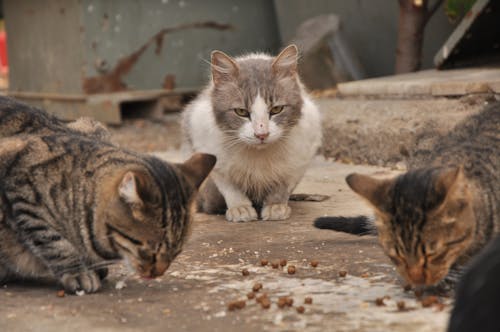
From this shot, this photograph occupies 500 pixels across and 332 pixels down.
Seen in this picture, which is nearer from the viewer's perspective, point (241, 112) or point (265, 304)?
point (265, 304)

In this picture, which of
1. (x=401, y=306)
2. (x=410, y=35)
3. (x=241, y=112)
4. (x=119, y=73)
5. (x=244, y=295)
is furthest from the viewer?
(x=119, y=73)

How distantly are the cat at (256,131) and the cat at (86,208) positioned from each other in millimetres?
1552

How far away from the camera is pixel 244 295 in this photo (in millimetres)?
4043

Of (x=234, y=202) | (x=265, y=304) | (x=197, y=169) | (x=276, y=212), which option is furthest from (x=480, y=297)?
(x=234, y=202)

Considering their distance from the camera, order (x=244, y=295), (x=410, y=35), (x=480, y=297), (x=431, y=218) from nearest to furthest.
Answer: (x=480, y=297), (x=431, y=218), (x=244, y=295), (x=410, y=35)

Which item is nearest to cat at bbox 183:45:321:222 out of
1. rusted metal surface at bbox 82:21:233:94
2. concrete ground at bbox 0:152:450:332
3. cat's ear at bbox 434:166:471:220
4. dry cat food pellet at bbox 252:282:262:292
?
concrete ground at bbox 0:152:450:332

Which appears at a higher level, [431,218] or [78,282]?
[431,218]

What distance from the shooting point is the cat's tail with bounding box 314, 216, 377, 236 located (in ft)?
16.2

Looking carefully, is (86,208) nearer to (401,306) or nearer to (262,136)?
(401,306)

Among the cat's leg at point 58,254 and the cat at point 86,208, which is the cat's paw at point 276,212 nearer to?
the cat at point 86,208

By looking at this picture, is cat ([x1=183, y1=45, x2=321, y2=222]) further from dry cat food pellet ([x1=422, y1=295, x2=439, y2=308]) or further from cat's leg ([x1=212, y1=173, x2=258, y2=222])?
dry cat food pellet ([x1=422, y1=295, x2=439, y2=308])

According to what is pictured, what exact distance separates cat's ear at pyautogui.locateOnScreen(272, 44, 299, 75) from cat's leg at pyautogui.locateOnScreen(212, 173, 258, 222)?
2.78ft

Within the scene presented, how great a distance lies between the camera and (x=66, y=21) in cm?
1036

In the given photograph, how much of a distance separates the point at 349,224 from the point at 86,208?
1.61 meters
